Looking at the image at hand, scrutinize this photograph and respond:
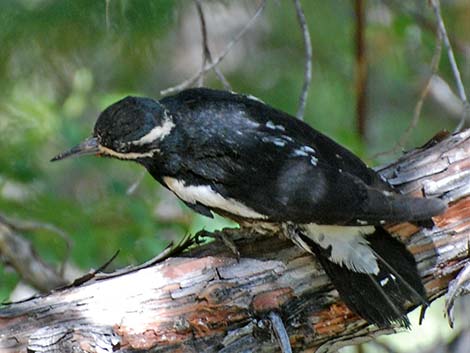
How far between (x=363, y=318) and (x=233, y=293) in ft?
1.50

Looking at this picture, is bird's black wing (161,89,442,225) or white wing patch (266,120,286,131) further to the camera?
white wing patch (266,120,286,131)

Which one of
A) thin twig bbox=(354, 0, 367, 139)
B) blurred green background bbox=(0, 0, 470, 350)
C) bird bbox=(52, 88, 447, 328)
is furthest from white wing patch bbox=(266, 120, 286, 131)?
thin twig bbox=(354, 0, 367, 139)

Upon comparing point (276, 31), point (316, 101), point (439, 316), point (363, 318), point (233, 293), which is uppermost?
point (276, 31)

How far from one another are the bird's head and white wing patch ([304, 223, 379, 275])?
658 millimetres

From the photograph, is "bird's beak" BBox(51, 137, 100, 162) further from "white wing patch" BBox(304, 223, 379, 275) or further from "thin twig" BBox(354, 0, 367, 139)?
"thin twig" BBox(354, 0, 367, 139)

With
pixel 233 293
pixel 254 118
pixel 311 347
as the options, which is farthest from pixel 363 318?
pixel 254 118

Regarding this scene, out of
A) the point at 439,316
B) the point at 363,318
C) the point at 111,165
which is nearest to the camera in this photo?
the point at 363,318

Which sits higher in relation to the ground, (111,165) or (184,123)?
(111,165)

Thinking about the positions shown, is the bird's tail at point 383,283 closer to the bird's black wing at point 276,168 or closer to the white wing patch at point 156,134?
the bird's black wing at point 276,168

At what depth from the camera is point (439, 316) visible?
6805 mm

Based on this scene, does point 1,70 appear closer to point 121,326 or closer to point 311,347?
point 121,326

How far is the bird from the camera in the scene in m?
3.13

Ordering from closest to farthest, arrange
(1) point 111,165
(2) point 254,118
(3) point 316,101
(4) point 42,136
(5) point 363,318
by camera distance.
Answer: (5) point 363,318 → (2) point 254,118 → (4) point 42,136 → (1) point 111,165 → (3) point 316,101

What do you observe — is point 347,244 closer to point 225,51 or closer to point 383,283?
point 383,283
